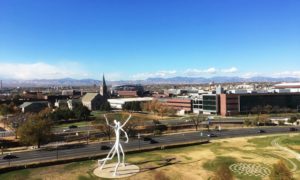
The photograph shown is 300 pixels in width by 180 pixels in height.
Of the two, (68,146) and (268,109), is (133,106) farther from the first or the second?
(68,146)

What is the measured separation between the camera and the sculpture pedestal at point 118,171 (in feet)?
186

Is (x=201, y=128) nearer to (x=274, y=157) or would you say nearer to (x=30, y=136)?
(x=274, y=157)

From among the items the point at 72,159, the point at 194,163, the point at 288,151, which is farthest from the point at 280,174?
the point at 72,159

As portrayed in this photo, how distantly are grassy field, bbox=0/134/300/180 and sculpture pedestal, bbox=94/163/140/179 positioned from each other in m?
1.23

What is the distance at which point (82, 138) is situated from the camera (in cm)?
9788

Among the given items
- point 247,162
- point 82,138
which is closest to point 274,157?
point 247,162

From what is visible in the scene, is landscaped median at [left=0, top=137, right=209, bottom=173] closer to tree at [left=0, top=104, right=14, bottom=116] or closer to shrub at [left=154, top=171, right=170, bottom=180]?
shrub at [left=154, top=171, right=170, bottom=180]

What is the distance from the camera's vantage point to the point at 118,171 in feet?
193

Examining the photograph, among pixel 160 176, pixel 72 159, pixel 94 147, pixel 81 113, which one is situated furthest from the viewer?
pixel 81 113

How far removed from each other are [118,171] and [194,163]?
16.7m

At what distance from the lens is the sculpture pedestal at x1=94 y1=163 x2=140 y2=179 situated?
5669 cm

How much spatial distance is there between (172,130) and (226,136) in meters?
23.8

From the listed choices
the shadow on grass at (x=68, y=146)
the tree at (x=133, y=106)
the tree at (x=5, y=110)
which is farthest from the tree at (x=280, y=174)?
the tree at (x=133, y=106)

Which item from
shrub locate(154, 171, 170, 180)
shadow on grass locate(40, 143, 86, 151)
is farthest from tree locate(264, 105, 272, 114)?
shrub locate(154, 171, 170, 180)
